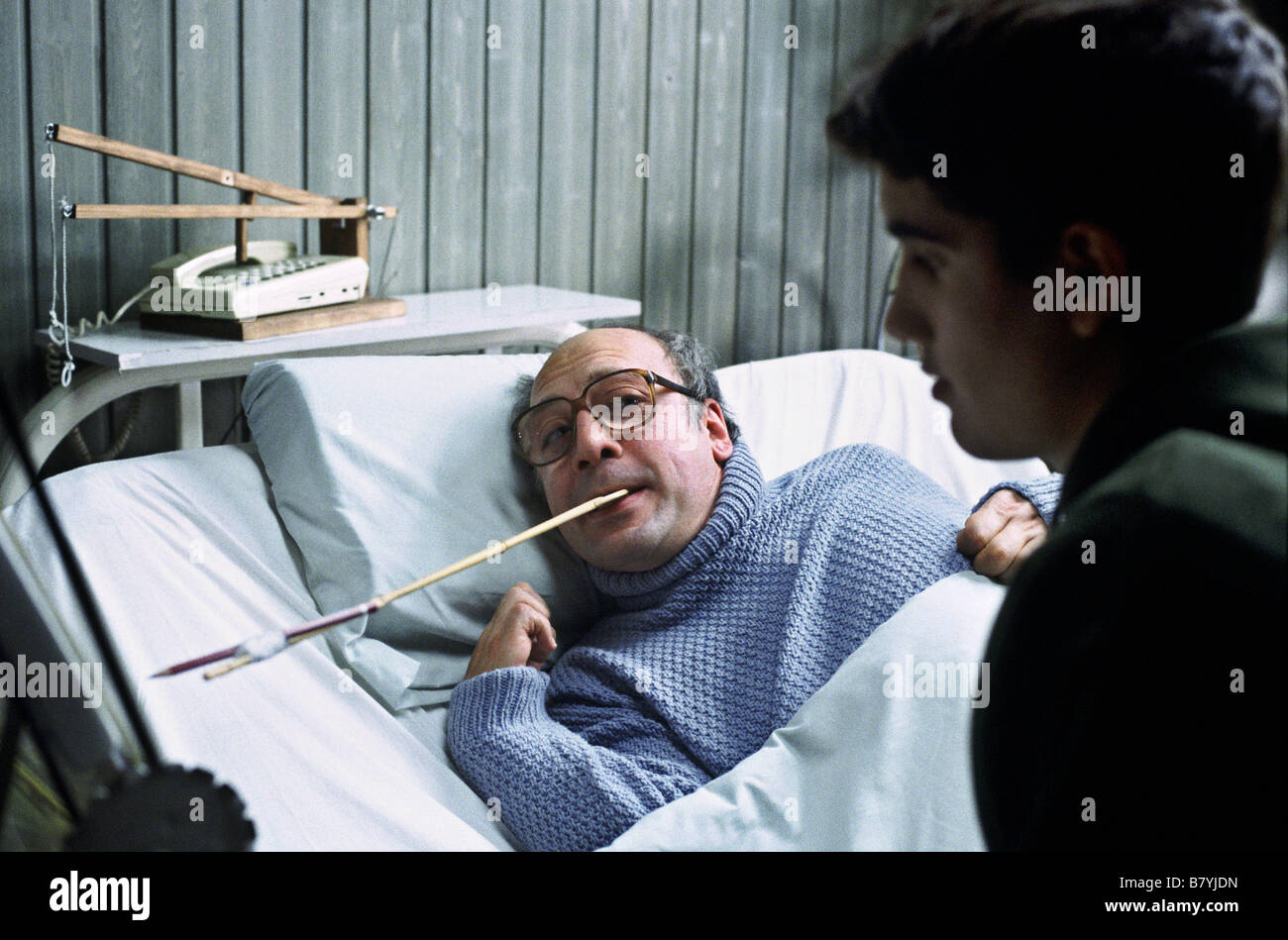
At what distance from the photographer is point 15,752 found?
46 cm

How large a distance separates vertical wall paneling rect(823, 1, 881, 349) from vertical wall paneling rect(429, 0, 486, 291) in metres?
0.96

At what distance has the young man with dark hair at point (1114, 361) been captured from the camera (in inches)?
20.2

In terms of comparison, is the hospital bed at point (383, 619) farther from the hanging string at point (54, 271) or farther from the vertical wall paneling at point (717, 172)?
the vertical wall paneling at point (717, 172)

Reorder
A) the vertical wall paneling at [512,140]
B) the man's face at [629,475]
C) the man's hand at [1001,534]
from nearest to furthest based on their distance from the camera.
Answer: the man's hand at [1001,534] < the man's face at [629,475] < the vertical wall paneling at [512,140]

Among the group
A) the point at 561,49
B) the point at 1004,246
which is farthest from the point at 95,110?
the point at 1004,246

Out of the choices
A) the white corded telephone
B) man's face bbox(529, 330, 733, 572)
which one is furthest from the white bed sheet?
man's face bbox(529, 330, 733, 572)

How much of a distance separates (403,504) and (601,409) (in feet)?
0.98

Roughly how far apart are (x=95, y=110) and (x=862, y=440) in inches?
54.0

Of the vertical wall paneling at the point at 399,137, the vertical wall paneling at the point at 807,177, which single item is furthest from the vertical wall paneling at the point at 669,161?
the vertical wall paneling at the point at 399,137

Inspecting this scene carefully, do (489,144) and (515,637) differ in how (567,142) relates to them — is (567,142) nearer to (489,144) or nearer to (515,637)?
(489,144)

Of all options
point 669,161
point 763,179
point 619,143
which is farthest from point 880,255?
point 619,143

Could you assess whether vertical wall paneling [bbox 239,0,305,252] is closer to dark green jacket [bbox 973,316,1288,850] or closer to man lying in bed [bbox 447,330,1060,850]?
man lying in bed [bbox 447,330,1060,850]

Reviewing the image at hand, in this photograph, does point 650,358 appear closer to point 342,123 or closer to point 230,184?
point 230,184

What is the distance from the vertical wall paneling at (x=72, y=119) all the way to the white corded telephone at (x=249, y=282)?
0.33 feet
